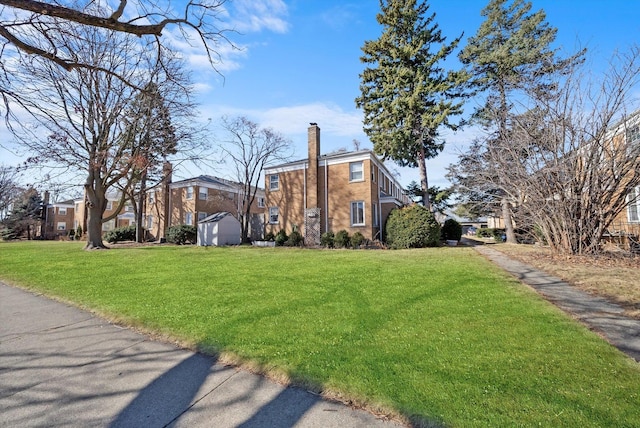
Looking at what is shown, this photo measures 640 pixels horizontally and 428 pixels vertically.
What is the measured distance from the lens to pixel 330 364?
3174mm

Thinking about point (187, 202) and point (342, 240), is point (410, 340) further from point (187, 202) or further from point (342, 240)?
point (187, 202)

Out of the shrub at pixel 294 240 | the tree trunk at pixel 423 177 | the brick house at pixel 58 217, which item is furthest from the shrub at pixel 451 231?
the brick house at pixel 58 217

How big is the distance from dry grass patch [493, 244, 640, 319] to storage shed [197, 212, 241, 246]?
1947 cm

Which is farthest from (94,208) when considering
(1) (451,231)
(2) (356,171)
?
(1) (451,231)

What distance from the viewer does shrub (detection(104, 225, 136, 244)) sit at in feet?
93.0

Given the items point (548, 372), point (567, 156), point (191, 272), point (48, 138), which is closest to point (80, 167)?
point (48, 138)

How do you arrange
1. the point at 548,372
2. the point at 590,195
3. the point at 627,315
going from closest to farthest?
the point at 548,372, the point at 627,315, the point at 590,195

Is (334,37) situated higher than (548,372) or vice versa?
(334,37)

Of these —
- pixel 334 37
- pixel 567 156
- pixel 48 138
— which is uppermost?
pixel 334 37

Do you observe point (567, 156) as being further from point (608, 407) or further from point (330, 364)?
point (330, 364)

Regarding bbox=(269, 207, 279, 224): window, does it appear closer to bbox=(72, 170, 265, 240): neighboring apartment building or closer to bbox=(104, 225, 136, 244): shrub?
bbox=(72, 170, 265, 240): neighboring apartment building

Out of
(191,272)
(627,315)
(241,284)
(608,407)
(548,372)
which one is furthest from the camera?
(191,272)

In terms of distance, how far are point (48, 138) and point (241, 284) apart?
16.9m

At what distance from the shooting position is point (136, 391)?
111 inches
